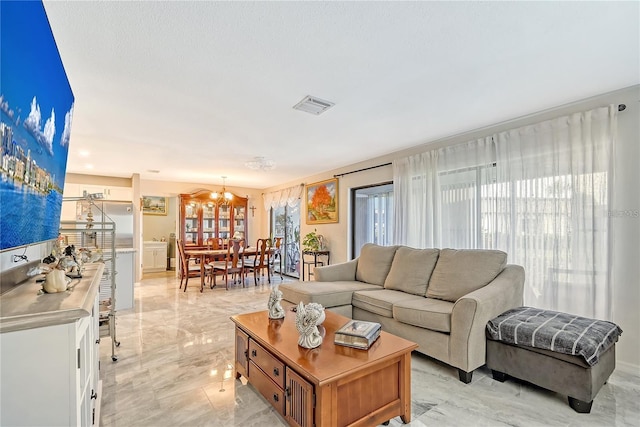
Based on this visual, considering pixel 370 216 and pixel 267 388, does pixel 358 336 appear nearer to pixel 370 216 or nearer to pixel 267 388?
pixel 267 388

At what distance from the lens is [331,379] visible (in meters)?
1.47

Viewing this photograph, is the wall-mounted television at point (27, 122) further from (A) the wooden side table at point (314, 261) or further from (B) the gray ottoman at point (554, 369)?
(A) the wooden side table at point (314, 261)

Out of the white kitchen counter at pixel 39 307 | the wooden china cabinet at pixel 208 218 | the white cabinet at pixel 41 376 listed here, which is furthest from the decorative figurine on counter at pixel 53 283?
the wooden china cabinet at pixel 208 218

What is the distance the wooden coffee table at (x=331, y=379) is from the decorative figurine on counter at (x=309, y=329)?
40mm

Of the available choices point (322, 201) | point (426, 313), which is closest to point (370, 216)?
point (322, 201)

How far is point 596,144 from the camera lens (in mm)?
2576

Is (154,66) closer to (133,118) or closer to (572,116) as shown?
(133,118)

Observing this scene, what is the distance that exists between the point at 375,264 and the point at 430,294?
91cm

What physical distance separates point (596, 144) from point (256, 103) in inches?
113

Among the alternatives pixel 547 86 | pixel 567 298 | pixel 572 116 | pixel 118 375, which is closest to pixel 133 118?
pixel 118 375

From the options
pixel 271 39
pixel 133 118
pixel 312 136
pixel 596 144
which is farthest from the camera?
pixel 312 136

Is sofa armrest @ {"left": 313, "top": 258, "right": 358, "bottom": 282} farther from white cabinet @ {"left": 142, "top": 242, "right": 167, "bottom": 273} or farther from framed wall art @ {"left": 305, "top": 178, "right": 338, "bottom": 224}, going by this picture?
white cabinet @ {"left": 142, "top": 242, "right": 167, "bottom": 273}

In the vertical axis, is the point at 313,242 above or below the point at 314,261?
above

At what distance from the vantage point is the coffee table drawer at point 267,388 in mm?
1797
